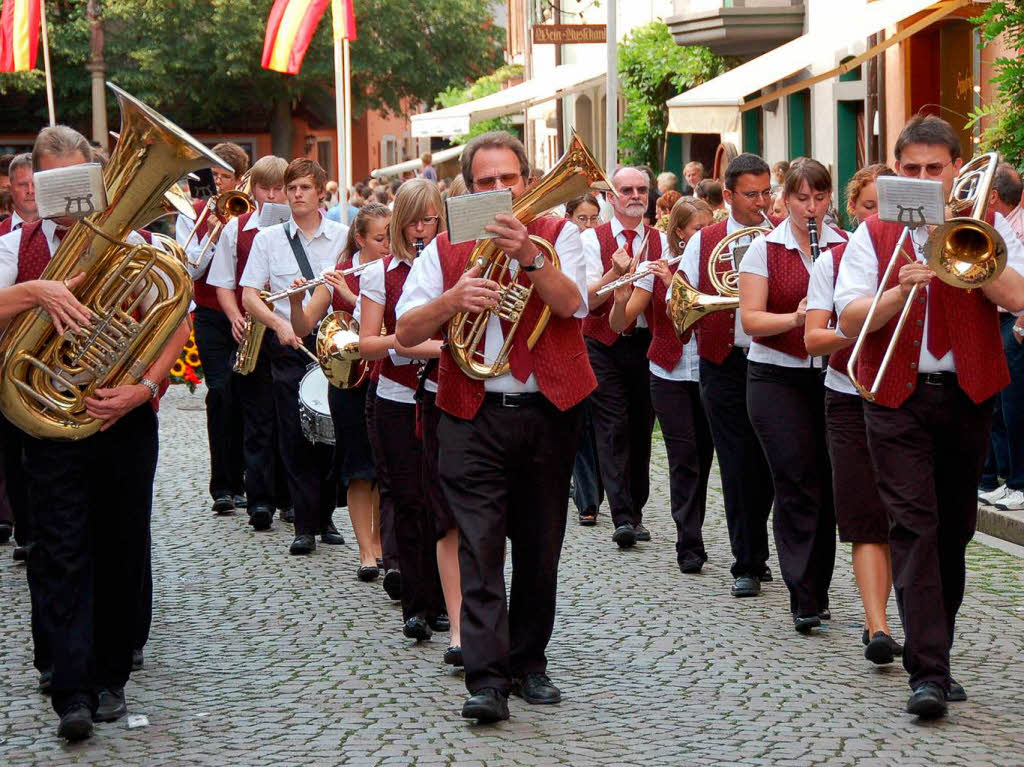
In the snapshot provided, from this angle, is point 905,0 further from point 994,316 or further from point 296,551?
point 994,316

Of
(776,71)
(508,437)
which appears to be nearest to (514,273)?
(508,437)

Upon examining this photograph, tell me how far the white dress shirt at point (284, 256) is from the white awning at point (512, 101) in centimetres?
2038

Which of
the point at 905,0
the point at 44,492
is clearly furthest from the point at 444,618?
the point at 905,0

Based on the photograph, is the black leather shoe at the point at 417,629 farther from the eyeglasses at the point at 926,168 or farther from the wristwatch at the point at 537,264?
the eyeglasses at the point at 926,168

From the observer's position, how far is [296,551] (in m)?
10.2

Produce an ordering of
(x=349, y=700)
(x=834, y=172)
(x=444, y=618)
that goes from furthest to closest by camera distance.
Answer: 1. (x=834, y=172)
2. (x=444, y=618)
3. (x=349, y=700)

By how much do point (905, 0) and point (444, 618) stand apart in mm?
10676

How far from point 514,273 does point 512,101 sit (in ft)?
85.3

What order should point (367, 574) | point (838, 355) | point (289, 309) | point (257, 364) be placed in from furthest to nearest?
point (257, 364), point (289, 309), point (367, 574), point (838, 355)

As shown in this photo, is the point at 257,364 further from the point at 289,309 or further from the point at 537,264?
the point at 537,264

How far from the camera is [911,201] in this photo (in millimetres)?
6023

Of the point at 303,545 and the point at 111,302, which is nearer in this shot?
the point at 111,302

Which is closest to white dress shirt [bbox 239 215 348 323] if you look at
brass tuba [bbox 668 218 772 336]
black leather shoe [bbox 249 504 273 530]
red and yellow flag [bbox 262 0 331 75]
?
black leather shoe [bbox 249 504 273 530]

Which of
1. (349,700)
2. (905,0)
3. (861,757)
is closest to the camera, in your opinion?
(861,757)
